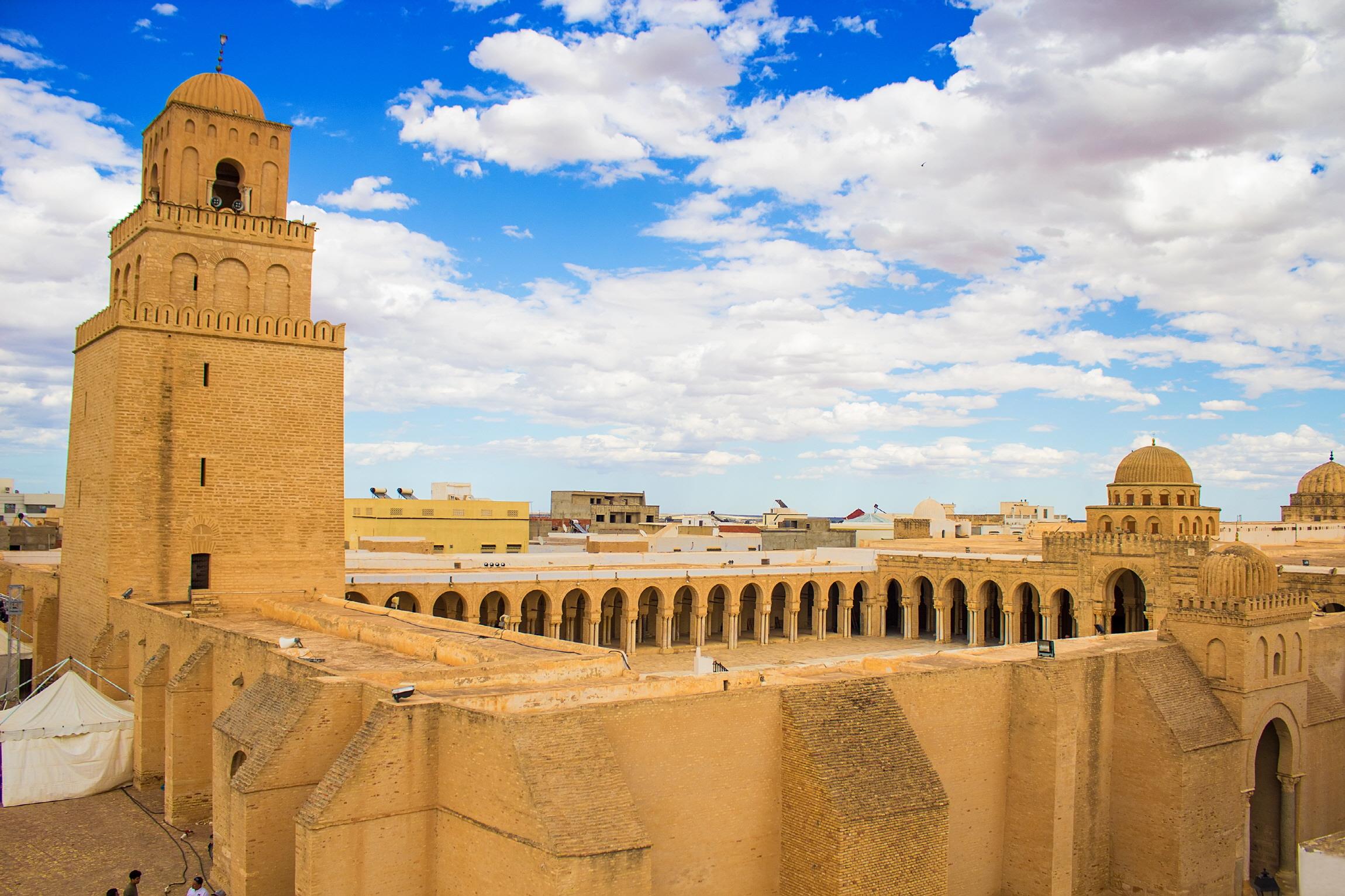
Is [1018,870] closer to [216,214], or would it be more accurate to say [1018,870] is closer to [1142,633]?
[1142,633]

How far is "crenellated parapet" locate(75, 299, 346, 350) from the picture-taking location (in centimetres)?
2064

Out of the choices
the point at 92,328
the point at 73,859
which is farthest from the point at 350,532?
the point at 73,859

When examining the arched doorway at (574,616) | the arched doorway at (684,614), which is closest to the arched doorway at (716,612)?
the arched doorway at (684,614)

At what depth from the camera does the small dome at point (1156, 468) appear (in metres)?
39.1

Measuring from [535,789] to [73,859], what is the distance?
833 centimetres

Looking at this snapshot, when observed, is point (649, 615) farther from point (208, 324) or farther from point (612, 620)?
point (208, 324)

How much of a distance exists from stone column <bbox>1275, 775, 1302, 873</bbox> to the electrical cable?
1902 cm

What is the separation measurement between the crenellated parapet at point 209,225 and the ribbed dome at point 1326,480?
62029mm

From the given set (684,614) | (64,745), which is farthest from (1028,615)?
(64,745)

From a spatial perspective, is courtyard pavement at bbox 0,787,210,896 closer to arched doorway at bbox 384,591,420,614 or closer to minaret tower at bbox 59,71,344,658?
minaret tower at bbox 59,71,344,658

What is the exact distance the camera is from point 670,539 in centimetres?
4991

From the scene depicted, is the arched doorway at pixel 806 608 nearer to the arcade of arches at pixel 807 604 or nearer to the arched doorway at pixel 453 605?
the arcade of arches at pixel 807 604

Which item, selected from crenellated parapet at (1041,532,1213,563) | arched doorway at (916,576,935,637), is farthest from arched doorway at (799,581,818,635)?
crenellated parapet at (1041,532,1213,563)

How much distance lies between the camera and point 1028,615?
4191cm
